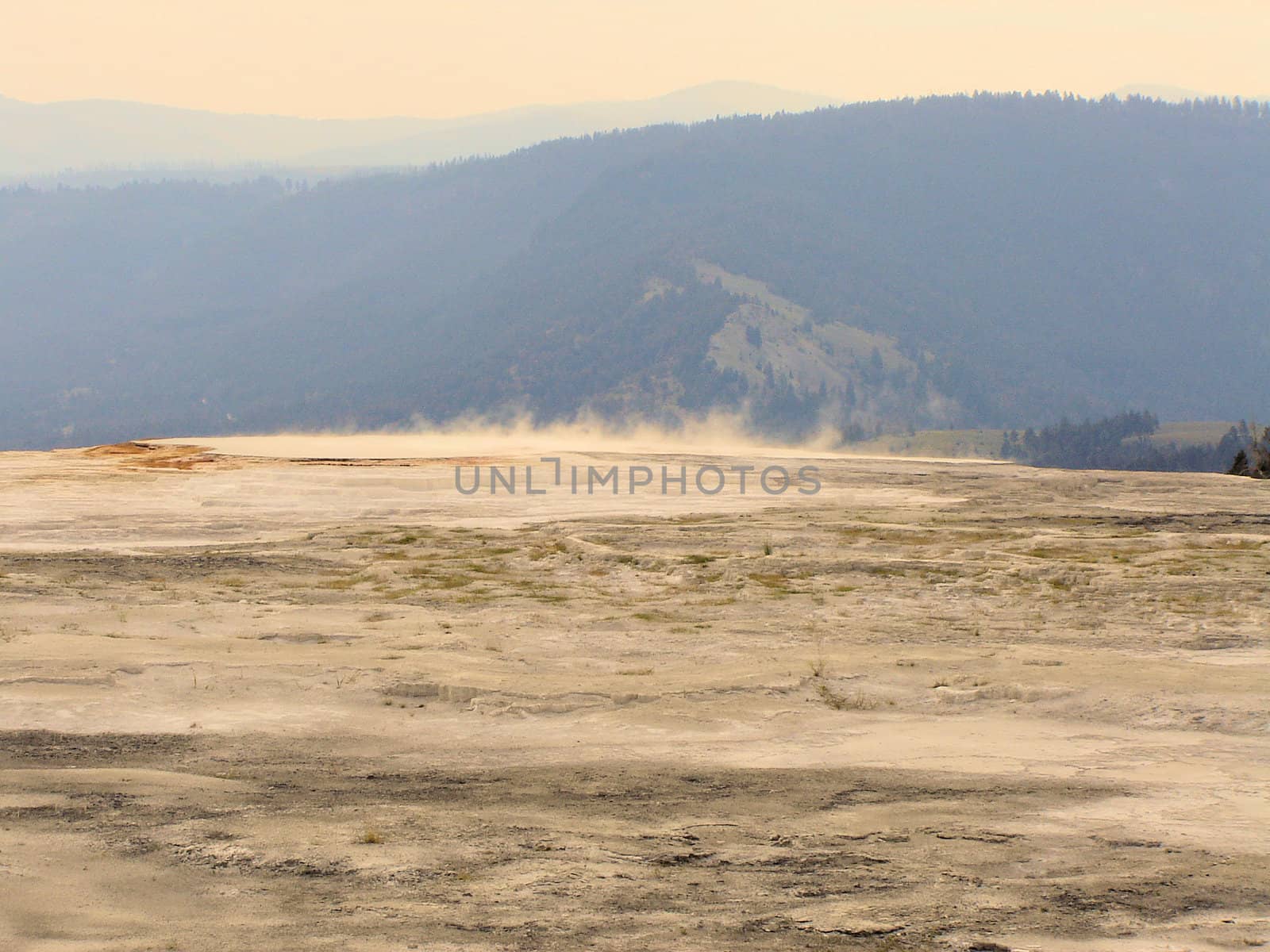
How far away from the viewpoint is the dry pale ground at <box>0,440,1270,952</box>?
1031cm

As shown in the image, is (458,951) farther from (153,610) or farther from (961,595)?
(961,595)

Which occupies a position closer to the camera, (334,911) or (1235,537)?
(334,911)

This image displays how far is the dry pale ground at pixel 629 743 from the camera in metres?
10.3

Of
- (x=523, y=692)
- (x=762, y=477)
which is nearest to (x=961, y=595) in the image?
(x=523, y=692)

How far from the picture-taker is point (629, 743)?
48.9 feet

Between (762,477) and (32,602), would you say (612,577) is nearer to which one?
(32,602)

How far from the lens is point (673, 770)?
45.4 ft

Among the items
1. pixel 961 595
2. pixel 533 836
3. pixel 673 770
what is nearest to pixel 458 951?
pixel 533 836

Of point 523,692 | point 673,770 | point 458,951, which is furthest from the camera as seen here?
point 523,692

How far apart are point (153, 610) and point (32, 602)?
2.07 metres

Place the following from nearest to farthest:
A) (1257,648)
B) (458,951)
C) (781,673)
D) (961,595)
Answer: (458,951) → (781,673) → (1257,648) → (961,595)

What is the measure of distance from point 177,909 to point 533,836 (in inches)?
119

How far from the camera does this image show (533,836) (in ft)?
38.5

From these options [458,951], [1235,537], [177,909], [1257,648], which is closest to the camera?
[458,951]
